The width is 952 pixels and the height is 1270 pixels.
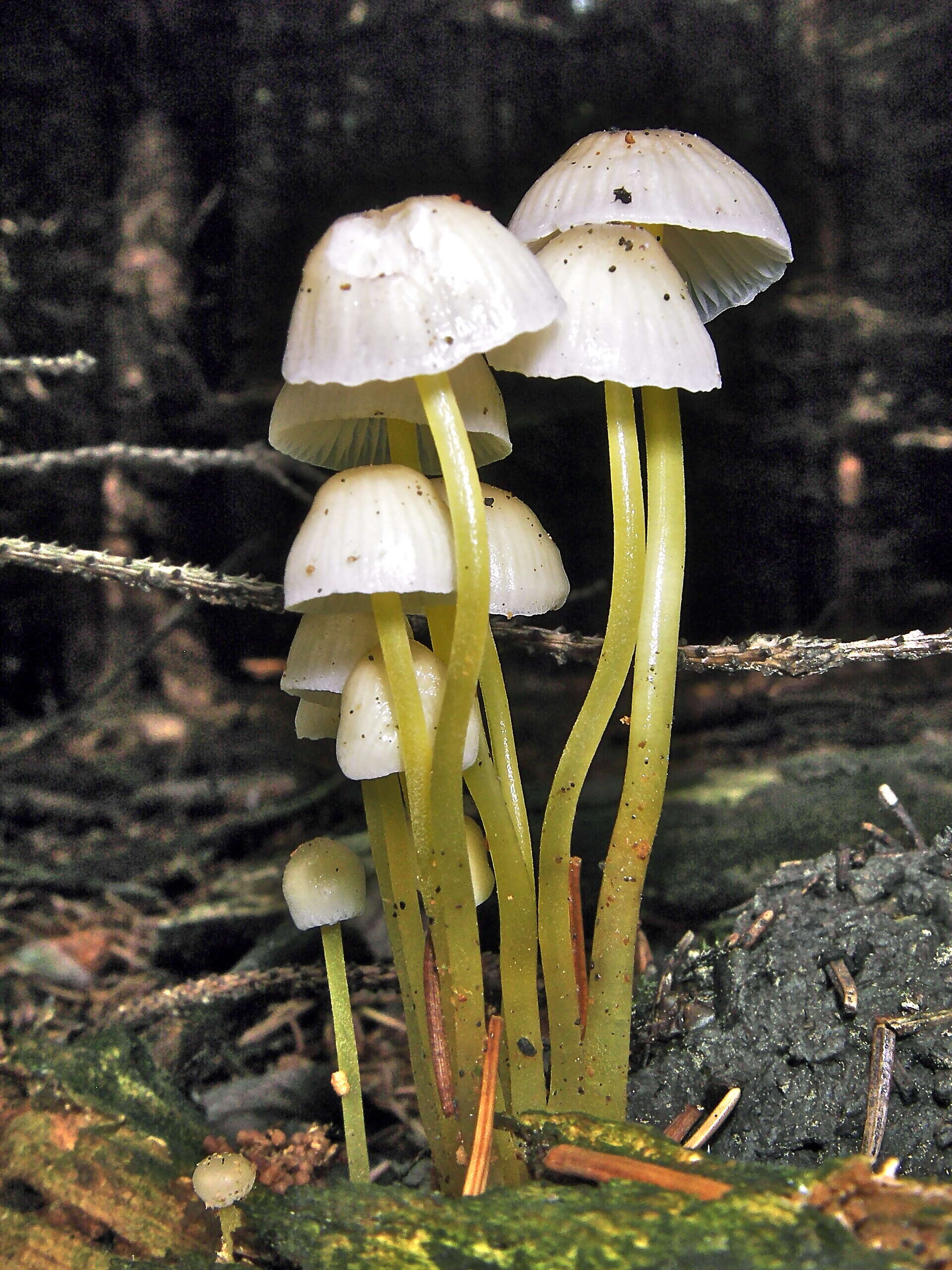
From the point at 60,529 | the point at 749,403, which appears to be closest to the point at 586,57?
the point at 749,403

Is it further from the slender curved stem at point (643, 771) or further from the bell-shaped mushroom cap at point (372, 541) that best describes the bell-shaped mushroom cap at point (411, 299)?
the slender curved stem at point (643, 771)

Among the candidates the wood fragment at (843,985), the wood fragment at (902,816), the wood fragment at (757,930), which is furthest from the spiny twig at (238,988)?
the wood fragment at (902,816)

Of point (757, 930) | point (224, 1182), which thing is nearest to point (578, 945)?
point (757, 930)

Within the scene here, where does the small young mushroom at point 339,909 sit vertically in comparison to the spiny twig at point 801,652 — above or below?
below

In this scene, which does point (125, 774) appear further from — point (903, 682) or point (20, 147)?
point (903, 682)

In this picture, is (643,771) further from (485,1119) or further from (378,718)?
(485,1119)

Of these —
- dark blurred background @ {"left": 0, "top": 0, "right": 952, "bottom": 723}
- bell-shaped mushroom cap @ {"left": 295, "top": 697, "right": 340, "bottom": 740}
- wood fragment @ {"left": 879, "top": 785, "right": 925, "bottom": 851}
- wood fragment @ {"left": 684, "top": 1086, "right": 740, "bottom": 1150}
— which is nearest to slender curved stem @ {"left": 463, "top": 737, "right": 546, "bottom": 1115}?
wood fragment @ {"left": 684, "top": 1086, "right": 740, "bottom": 1150}
